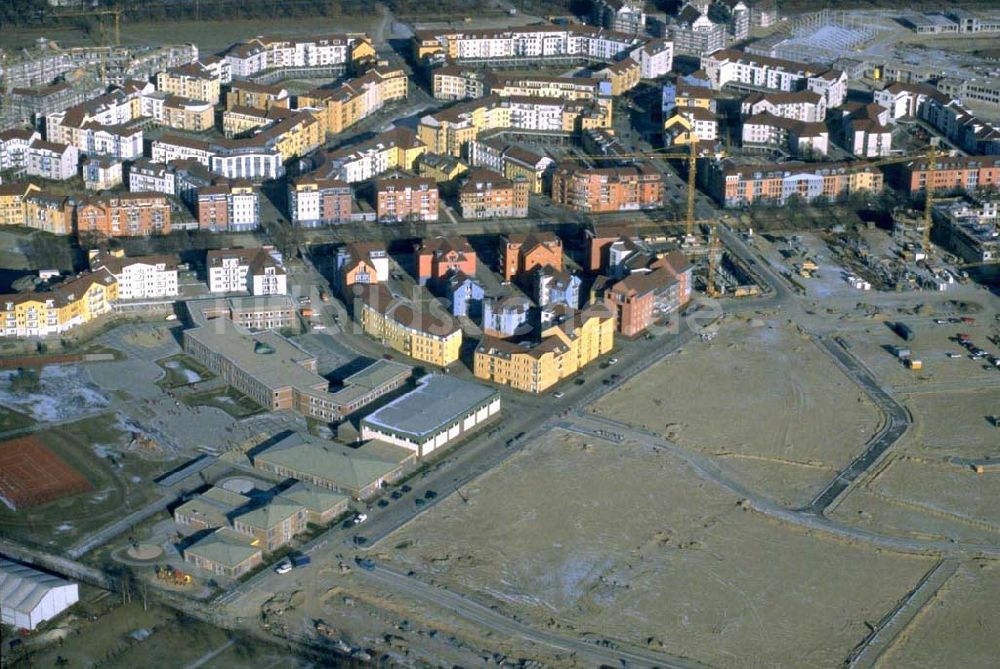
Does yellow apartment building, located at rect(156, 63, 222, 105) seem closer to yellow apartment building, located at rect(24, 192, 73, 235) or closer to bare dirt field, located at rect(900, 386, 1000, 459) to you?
yellow apartment building, located at rect(24, 192, 73, 235)

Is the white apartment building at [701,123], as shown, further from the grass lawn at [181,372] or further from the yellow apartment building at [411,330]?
the grass lawn at [181,372]

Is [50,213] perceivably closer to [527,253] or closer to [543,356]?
[527,253]

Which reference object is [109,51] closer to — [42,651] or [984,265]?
[984,265]

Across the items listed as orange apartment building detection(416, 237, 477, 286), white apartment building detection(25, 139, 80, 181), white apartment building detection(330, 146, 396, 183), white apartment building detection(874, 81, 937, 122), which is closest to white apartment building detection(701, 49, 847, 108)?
white apartment building detection(874, 81, 937, 122)

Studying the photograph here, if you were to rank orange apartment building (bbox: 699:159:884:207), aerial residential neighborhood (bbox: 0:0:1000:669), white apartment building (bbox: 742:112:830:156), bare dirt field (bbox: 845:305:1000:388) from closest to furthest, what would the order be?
aerial residential neighborhood (bbox: 0:0:1000:669)
bare dirt field (bbox: 845:305:1000:388)
orange apartment building (bbox: 699:159:884:207)
white apartment building (bbox: 742:112:830:156)

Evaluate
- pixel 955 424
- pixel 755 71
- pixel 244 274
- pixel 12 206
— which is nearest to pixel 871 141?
pixel 755 71

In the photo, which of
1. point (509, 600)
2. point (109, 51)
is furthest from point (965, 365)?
point (109, 51)
